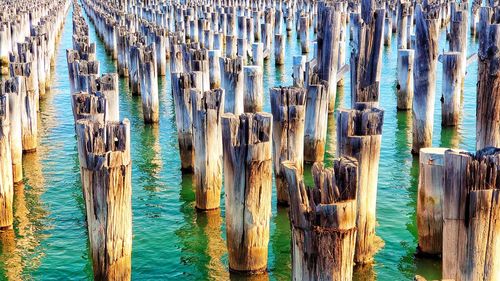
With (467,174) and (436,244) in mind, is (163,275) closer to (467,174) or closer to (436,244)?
(436,244)

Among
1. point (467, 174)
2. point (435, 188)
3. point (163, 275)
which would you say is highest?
point (467, 174)

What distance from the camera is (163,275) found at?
1051 centimetres

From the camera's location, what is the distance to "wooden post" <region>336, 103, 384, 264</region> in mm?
9453

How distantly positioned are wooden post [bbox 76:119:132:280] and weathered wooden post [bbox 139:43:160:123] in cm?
942

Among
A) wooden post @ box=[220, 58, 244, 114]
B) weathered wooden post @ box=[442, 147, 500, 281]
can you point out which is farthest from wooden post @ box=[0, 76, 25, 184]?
weathered wooden post @ box=[442, 147, 500, 281]

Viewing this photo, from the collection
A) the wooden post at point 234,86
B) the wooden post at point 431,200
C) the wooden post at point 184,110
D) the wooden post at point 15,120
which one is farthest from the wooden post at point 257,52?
the wooden post at point 431,200

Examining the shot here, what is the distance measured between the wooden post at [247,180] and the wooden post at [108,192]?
135 cm

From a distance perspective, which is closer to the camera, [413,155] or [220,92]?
[220,92]

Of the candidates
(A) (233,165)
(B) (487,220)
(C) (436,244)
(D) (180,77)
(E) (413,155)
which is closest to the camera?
(B) (487,220)

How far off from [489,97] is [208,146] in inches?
188

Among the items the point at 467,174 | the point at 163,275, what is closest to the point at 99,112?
the point at 163,275

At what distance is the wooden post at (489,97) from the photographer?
1197 centimetres

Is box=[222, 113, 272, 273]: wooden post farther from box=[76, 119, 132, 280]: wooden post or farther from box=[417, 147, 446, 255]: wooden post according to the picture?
box=[417, 147, 446, 255]: wooden post

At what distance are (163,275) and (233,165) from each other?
2.20 metres
